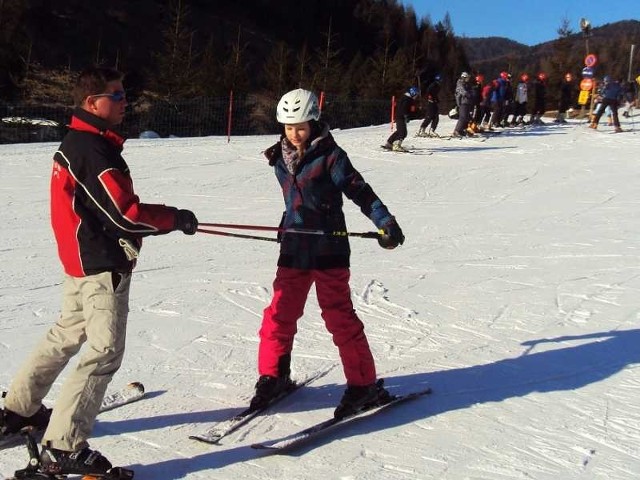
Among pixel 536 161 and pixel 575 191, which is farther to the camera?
pixel 536 161

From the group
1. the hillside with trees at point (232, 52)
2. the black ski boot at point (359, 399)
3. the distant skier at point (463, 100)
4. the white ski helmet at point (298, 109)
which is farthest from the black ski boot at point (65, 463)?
the hillside with trees at point (232, 52)

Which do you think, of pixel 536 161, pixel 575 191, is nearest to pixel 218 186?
pixel 575 191

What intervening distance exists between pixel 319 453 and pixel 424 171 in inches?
413

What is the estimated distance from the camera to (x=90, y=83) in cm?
301

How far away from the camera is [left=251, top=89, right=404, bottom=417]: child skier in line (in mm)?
3598

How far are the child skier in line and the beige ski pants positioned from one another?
3.12ft

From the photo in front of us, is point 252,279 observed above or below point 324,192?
below

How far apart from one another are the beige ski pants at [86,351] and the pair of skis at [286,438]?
64cm

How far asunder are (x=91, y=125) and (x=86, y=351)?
3.11 feet

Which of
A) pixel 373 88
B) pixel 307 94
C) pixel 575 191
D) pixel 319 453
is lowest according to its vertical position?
pixel 319 453

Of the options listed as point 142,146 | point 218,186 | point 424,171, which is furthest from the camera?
point 142,146

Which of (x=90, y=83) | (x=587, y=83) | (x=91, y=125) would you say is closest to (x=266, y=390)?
(x=91, y=125)

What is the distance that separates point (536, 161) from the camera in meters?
15.1

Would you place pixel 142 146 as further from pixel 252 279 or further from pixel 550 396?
pixel 550 396
